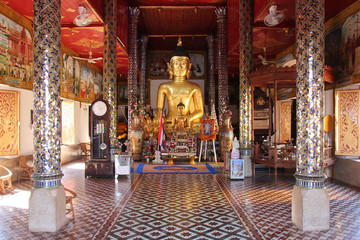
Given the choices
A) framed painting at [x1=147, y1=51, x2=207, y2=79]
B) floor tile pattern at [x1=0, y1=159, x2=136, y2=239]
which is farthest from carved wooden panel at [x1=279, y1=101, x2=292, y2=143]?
framed painting at [x1=147, y1=51, x2=207, y2=79]

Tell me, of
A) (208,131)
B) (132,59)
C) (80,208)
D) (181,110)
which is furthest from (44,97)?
(181,110)

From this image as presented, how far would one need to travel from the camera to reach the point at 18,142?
754cm

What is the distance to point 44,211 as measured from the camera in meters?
3.83

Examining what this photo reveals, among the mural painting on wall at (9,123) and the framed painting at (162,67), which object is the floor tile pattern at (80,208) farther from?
the framed painting at (162,67)

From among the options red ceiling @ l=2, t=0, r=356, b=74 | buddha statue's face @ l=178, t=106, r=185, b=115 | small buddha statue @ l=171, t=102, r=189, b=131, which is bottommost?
small buddha statue @ l=171, t=102, r=189, b=131

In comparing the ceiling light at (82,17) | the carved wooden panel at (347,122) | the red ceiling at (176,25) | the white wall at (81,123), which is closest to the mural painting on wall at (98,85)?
the red ceiling at (176,25)

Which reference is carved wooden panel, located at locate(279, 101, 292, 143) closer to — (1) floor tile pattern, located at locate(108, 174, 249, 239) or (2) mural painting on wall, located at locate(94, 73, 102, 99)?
(1) floor tile pattern, located at locate(108, 174, 249, 239)

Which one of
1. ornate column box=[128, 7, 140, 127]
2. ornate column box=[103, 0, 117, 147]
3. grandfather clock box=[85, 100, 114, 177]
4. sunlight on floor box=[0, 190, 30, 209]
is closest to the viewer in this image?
sunlight on floor box=[0, 190, 30, 209]

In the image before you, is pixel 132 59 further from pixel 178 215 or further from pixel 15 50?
pixel 178 215

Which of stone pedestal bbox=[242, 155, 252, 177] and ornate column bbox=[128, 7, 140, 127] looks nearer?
stone pedestal bbox=[242, 155, 252, 177]

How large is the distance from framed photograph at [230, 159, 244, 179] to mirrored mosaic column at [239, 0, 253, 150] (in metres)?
0.60

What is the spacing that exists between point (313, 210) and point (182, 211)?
192 centimetres

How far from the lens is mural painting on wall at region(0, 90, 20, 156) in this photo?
7.12m

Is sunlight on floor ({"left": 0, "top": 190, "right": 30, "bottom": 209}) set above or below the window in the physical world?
below
